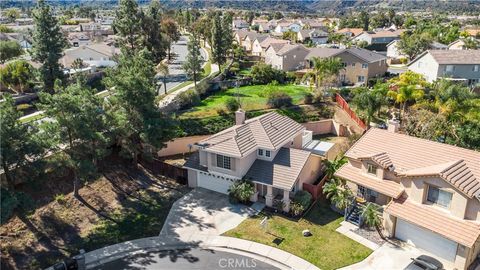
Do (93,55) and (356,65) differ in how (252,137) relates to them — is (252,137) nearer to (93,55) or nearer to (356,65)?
(356,65)

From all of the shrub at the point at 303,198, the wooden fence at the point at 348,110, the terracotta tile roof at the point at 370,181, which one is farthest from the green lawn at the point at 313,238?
the wooden fence at the point at 348,110

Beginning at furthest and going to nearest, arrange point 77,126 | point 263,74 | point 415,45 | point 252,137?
point 415,45
point 263,74
point 252,137
point 77,126

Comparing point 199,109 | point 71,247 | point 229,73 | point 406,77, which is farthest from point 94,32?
point 71,247

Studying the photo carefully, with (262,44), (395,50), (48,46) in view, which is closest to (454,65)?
(395,50)

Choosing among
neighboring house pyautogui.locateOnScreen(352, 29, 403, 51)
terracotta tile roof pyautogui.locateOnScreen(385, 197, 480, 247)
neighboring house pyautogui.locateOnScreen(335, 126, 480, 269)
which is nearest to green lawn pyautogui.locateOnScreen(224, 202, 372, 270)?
neighboring house pyautogui.locateOnScreen(335, 126, 480, 269)

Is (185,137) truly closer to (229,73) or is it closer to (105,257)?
(105,257)

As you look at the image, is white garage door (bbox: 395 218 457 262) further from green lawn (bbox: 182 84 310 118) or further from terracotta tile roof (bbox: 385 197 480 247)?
green lawn (bbox: 182 84 310 118)

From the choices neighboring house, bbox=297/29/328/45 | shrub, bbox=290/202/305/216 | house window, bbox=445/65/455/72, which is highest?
neighboring house, bbox=297/29/328/45
